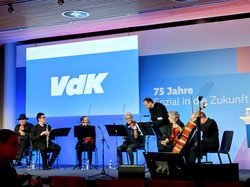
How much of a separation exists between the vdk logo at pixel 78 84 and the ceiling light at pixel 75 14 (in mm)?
2483

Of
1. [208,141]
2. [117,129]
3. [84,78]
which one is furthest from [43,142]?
[208,141]

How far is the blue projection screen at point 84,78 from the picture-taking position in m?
9.91

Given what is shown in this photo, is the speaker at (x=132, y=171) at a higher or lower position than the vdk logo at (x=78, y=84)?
lower

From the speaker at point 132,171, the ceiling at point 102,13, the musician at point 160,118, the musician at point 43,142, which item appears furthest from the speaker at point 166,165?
the musician at point 43,142

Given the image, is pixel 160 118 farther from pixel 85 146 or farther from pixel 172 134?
pixel 85 146

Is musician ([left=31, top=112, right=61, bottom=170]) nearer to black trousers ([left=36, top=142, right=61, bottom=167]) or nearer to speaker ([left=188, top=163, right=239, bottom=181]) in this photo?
black trousers ([left=36, top=142, right=61, bottom=167])

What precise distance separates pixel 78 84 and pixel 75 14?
298 centimetres

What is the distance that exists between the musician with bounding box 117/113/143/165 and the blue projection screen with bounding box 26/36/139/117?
0.72m

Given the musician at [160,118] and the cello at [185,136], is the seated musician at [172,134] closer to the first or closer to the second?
the musician at [160,118]

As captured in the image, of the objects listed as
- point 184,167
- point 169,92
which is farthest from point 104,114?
point 184,167

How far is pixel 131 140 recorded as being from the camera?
908 centimetres

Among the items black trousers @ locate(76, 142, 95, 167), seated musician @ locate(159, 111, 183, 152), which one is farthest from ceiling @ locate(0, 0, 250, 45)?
black trousers @ locate(76, 142, 95, 167)

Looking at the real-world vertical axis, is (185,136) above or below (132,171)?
above

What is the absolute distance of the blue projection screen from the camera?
9.91 m
